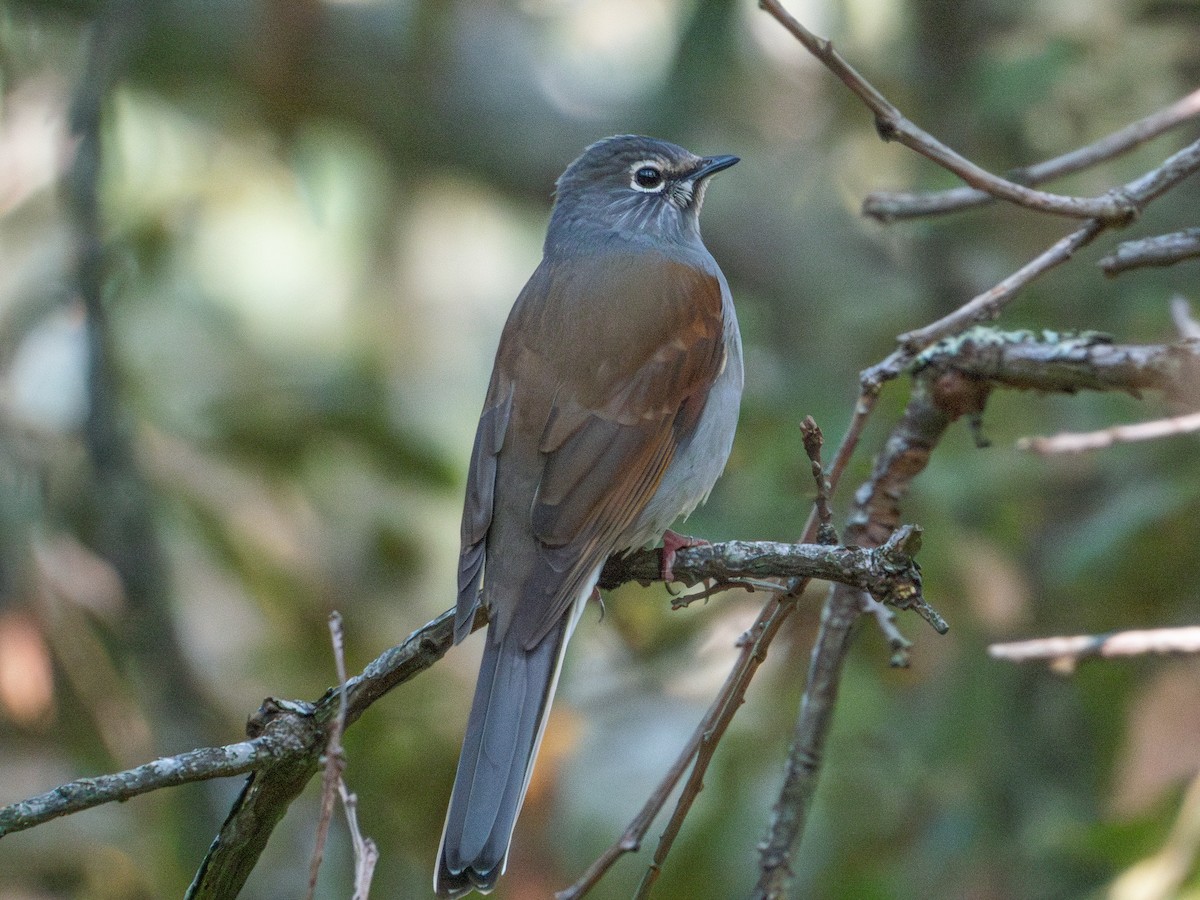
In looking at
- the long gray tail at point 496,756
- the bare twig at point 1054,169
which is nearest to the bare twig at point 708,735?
the long gray tail at point 496,756

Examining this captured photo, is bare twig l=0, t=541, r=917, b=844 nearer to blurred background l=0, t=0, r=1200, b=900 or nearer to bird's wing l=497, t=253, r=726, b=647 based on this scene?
bird's wing l=497, t=253, r=726, b=647

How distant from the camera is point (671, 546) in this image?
12.2 feet

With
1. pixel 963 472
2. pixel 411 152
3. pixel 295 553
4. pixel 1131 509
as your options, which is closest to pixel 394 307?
pixel 411 152

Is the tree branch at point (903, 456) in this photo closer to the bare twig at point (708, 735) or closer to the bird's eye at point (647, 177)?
the bare twig at point (708, 735)

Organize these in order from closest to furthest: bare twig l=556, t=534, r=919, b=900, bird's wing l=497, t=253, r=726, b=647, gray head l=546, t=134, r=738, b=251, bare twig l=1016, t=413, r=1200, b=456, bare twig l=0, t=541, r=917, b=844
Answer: bare twig l=0, t=541, r=917, b=844
bare twig l=556, t=534, r=919, b=900
bare twig l=1016, t=413, r=1200, b=456
bird's wing l=497, t=253, r=726, b=647
gray head l=546, t=134, r=738, b=251

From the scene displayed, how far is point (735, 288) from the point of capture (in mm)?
6824

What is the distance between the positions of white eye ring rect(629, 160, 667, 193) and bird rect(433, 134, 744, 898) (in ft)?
1.36

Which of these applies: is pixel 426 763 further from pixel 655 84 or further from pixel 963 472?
pixel 655 84

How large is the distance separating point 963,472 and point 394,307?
13.1ft

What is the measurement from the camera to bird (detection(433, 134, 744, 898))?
127 inches

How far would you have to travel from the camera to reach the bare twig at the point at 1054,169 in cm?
330

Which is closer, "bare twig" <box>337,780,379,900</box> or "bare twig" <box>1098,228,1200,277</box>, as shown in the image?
"bare twig" <box>337,780,379,900</box>

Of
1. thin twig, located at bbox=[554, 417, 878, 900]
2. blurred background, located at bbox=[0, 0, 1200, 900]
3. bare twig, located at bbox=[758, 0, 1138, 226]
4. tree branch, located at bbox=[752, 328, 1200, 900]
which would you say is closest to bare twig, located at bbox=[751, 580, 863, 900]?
tree branch, located at bbox=[752, 328, 1200, 900]

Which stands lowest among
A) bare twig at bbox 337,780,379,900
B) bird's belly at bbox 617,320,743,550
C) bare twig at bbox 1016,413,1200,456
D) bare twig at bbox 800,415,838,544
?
bare twig at bbox 337,780,379,900
